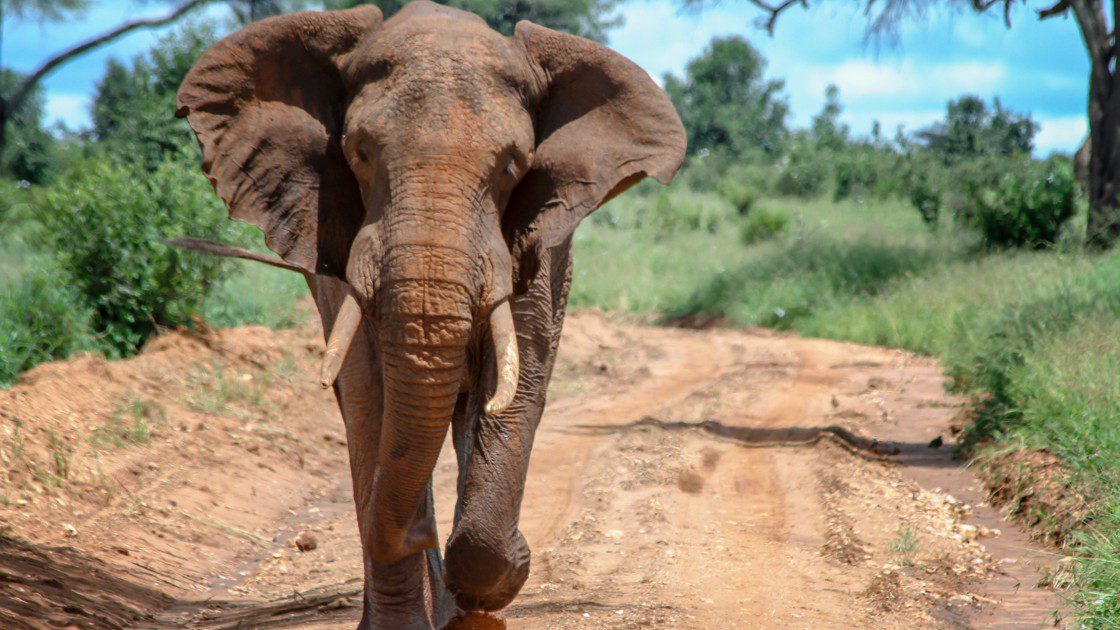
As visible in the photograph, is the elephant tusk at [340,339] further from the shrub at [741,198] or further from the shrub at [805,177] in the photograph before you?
the shrub at [805,177]

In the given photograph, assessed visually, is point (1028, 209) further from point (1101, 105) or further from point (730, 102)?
point (730, 102)

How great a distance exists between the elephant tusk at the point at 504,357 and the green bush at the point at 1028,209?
14.2 metres

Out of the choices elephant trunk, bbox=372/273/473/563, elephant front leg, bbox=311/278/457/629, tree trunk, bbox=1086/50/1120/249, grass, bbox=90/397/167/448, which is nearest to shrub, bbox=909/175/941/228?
tree trunk, bbox=1086/50/1120/249

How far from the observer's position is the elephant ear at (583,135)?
3.82 metres

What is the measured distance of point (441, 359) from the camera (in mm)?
3227

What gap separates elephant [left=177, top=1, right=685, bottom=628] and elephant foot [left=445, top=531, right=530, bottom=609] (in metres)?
0.01

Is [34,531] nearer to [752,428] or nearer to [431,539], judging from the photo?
[431,539]

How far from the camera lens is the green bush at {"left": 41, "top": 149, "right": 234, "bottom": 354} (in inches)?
358

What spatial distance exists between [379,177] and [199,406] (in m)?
5.30

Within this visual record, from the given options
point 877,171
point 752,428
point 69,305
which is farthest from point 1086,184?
point 69,305

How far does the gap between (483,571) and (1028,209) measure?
14.7m

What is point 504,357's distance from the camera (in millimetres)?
3367

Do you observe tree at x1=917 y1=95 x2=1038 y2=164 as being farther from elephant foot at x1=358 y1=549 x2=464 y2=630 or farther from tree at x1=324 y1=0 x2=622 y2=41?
elephant foot at x1=358 y1=549 x2=464 y2=630

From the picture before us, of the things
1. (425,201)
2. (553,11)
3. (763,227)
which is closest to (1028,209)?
(763,227)
